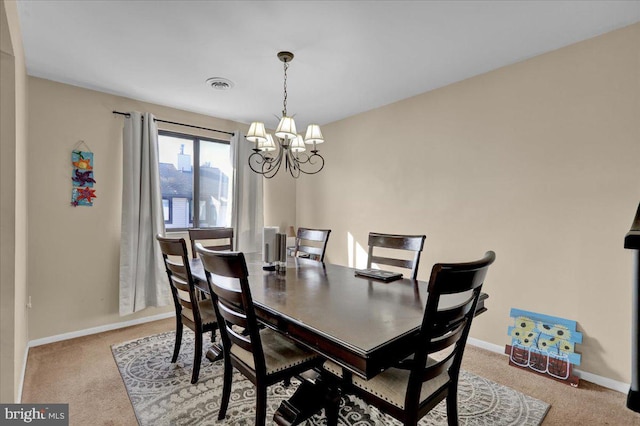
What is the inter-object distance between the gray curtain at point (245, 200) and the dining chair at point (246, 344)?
2386 mm

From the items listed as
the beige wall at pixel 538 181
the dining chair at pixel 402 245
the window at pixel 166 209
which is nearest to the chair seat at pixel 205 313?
the dining chair at pixel 402 245

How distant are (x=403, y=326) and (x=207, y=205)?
3315 mm

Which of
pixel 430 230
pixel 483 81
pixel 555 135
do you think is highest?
pixel 483 81

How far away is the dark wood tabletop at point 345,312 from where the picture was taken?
1.08 m

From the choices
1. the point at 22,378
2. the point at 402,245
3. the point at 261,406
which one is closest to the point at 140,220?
the point at 22,378

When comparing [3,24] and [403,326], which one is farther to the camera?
[3,24]

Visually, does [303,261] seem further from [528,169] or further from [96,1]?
[96,1]

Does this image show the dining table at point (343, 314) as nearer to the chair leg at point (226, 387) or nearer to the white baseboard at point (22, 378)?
the chair leg at point (226, 387)

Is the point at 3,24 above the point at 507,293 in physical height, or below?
above

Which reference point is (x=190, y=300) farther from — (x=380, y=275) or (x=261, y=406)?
(x=380, y=275)

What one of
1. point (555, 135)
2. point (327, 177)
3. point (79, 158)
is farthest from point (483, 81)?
point (79, 158)

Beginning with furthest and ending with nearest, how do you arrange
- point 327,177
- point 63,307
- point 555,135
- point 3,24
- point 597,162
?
point 327,177
point 63,307
point 555,135
point 597,162
point 3,24

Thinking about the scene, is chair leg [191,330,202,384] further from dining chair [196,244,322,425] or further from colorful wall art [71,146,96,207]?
colorful wall art [71,146,96,207]

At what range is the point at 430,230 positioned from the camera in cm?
312
